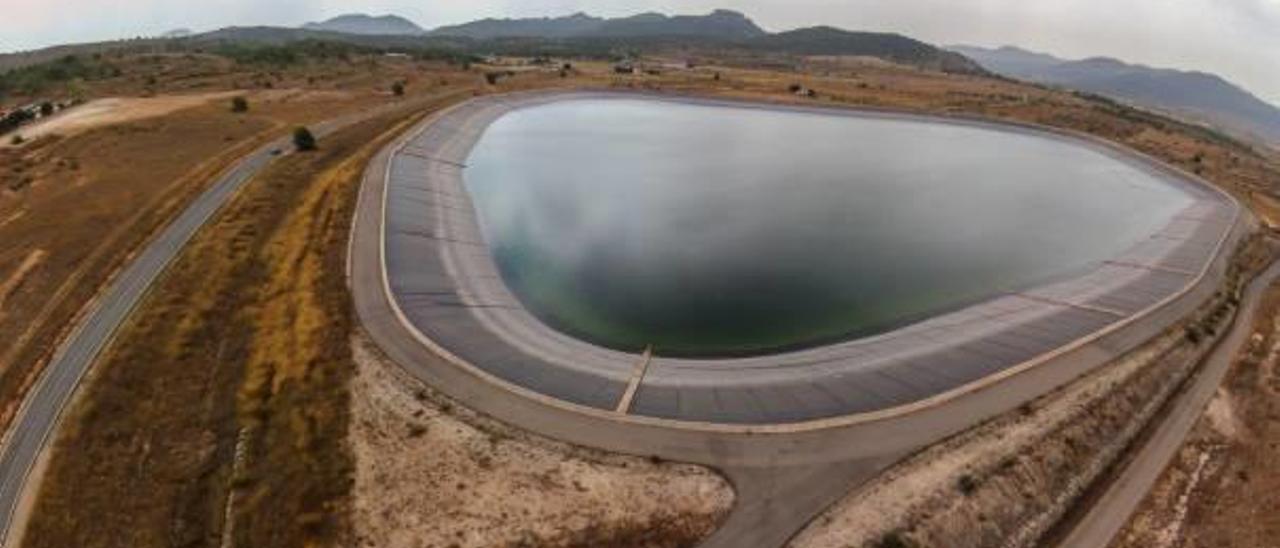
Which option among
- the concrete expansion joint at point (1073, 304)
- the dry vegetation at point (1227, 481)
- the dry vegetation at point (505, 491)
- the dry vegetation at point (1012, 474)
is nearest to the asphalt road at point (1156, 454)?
the dry vegetation at point (1227, 481)

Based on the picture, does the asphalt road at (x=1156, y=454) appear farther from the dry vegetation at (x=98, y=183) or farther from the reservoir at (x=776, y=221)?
the dry vegetation at (x=98, y=183)

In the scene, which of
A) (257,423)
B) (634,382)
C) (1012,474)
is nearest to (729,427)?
(634,382)

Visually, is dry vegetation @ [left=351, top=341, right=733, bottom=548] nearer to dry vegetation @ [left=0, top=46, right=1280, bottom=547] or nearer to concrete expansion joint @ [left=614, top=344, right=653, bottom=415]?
dry vegetation @ [left=0, top=46, right=1280, bottom=547]

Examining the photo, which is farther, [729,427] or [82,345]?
[82,345]

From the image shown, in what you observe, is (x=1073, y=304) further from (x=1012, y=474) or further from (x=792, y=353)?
(x=1012, y=474)

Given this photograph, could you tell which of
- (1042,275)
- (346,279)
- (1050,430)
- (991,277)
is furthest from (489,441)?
(1042,275)

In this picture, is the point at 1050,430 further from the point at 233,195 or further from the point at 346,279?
the point at 233,195
